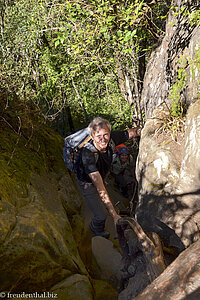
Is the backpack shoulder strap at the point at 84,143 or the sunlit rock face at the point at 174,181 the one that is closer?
the sunlit rock face at the point at 174,181

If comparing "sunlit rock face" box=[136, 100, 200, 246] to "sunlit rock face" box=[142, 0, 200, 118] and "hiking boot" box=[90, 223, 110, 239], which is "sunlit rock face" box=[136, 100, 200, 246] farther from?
"hiking boot" box=[90, 223, 110, 239]

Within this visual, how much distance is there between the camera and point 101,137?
4.04 metres

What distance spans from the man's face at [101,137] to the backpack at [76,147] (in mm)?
129

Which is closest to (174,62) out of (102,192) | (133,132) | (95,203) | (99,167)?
(133,132)

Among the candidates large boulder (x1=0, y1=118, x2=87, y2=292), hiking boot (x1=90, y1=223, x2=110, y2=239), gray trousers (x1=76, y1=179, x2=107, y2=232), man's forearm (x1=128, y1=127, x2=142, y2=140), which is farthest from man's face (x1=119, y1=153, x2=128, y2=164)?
hiking boot (x1=90, y1=223, x2=110, y2=239)

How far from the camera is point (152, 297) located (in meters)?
1.69

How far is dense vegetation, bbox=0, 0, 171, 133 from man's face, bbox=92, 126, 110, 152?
2.04 metres

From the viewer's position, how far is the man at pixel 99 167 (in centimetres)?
388

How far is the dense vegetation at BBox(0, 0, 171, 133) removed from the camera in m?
5.11

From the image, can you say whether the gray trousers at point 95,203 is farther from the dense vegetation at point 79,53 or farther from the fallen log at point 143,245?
the dense vegetation at point 79,53

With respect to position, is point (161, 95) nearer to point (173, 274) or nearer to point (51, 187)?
point (51, 187)

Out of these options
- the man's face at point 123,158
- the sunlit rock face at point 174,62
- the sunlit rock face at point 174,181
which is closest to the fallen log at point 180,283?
the sunlit rock face at point 174,181

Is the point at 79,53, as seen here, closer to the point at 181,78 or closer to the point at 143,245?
the point at 181,78

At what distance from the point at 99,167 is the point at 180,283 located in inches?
119
